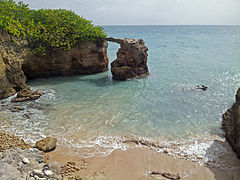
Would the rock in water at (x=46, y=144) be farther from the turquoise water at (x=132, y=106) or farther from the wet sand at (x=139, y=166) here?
the turquoise water at (x=132, y=106)

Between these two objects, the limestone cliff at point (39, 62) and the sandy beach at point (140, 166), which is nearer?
the sandy beach at point (140, 166)

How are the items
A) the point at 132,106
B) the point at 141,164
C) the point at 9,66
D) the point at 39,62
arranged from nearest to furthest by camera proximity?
the point at 141,164, the point at 132,106, the point at 9,66, the point at 39,62

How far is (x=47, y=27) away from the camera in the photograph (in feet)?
57.5

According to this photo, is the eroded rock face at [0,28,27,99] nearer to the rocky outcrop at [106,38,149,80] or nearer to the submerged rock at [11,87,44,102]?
the submerged rock at [11,87,44,102]

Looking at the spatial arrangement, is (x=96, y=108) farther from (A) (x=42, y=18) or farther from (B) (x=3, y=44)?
(A) (x=42, y=18)

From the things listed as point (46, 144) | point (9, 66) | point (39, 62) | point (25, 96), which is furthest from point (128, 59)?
point (46, 144)

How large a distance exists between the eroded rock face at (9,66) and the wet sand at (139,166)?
7815 millimetres

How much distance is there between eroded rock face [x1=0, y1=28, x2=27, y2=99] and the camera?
526 inches

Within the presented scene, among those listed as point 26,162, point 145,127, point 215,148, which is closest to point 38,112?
point 26,162

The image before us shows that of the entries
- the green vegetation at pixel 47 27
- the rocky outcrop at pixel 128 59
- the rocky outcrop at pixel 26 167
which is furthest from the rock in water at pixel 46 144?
the rocky outcrop at pixel 128 59

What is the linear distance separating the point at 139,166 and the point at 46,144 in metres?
3.92

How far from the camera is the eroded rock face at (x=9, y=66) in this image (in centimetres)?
1337

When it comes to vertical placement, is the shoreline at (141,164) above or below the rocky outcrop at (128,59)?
below

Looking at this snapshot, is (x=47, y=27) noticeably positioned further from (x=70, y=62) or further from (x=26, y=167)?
(x=26, y=167)
